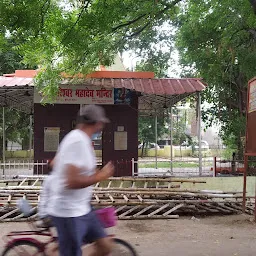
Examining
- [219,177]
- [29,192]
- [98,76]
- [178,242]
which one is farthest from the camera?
[98,76]

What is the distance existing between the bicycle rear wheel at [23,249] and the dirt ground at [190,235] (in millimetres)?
2090

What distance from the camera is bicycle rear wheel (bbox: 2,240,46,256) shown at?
12.8 feet

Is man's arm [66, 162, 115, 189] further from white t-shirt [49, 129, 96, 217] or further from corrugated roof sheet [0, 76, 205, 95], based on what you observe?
corrugated roof sheet [0, 76, 205, 95]

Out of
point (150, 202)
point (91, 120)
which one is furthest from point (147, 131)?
point (91, 120)

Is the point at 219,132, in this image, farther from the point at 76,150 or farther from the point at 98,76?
the point at 76,150

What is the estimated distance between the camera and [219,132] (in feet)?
67.9

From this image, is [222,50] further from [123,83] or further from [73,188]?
[73,188]

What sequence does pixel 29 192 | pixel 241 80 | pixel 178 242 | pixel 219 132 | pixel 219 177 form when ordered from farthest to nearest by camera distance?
pixel 219 132, pixel 241 80, pixel 219 177, pixel 29 192, pixel 178 242

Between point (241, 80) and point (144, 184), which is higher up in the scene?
point (241, 80)

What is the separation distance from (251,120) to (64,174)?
6106 millimetres

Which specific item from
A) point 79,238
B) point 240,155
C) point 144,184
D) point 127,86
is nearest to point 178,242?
point 79,238

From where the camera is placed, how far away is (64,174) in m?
3.09

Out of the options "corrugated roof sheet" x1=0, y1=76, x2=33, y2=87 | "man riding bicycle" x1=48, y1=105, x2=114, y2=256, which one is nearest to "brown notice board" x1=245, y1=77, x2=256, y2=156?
"man riding bicycle" x1=48, y1=105, x2=114, y2=256

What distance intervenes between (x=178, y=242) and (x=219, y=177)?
5411mm
